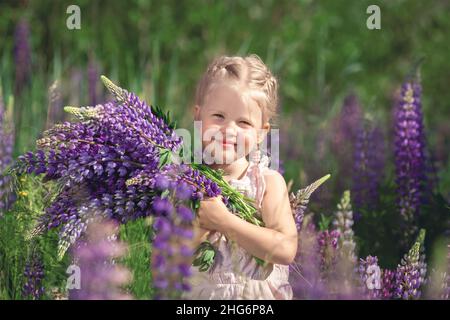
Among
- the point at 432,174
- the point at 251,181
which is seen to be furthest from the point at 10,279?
the point at 432,174

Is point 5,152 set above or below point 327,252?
above

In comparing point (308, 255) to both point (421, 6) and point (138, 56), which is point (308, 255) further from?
point (421, 6)

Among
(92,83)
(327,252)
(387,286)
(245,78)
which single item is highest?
(92,83)

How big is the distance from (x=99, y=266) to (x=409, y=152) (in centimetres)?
186

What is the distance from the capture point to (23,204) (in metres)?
3.47

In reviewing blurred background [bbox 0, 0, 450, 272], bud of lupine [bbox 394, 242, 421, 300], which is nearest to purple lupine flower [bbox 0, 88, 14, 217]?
blurred background [bbox 0, 0, 450, 272]

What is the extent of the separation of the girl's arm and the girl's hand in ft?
0.04

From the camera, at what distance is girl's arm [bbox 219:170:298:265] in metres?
2.74

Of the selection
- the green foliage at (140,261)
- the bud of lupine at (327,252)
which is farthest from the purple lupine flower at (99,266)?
the bud of lupine at (327,252)

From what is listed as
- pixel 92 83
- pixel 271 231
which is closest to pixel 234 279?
pixel 271 231

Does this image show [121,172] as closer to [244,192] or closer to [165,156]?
[165,156]

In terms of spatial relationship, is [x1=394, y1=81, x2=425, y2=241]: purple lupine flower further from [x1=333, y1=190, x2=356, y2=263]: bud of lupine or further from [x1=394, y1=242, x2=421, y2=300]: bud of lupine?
[x1=394, y1=242, x2=421, y2=300]: bud of lupine

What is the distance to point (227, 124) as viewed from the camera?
290 cm
